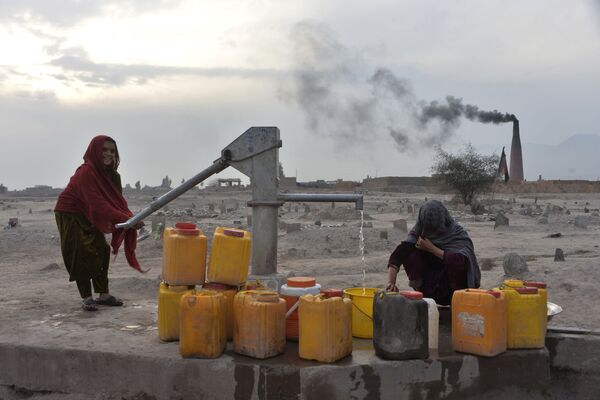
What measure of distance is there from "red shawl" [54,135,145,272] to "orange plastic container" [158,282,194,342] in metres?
1.00

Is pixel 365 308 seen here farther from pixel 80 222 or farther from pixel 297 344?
pixel 80 222

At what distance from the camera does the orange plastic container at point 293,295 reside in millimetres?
3432

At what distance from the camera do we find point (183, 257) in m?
3.50

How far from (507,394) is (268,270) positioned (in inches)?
70.8

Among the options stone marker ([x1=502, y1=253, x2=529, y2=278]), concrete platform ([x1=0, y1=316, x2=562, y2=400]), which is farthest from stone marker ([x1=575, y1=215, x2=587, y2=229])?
concrete platform ([x1=0, y1=316, x2=562, y2=400])

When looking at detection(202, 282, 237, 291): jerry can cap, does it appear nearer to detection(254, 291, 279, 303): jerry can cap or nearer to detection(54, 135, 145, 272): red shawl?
detection(254, 291, 279, 303): jerry can cap

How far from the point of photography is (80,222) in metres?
4.40

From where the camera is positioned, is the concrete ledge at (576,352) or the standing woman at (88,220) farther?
the standing woman at (88,220)

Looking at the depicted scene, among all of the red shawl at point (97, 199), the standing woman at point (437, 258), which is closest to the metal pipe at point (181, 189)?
the red shawl at point (97, 199)

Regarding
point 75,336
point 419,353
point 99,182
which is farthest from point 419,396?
point 99,182

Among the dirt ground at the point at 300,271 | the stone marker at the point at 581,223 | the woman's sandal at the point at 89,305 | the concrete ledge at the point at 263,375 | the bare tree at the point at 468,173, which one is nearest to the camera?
the concrete ledge at the point at 263,375

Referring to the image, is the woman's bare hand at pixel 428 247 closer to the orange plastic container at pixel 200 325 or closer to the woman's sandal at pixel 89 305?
the orange plastic container at pixel 200 325

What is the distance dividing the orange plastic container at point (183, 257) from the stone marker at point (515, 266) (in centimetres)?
490

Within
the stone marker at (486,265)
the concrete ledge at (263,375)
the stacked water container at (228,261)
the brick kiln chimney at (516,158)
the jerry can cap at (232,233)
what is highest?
the brick kiln chimney at (516,158)
